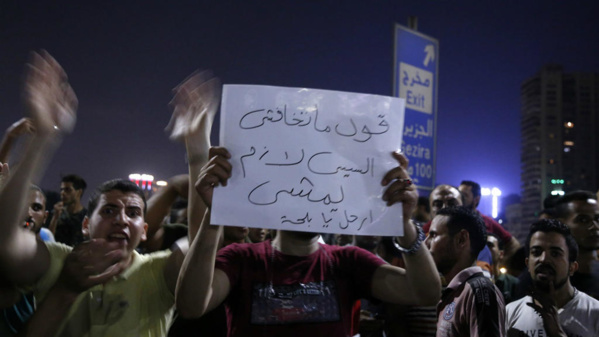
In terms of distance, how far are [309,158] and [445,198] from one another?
13.6 ft

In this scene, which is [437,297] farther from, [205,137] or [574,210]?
[574,210]

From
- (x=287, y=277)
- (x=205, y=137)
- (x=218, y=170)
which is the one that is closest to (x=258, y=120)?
(x=218, y=170)

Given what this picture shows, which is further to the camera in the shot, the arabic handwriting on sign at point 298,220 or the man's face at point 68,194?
the man's face at point 68,194

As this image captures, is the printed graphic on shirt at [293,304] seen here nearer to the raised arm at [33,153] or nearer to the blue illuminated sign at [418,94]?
the raised arm at [33,153]

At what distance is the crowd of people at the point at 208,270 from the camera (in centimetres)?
222

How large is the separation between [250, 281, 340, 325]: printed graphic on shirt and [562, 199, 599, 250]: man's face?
2.94 metres

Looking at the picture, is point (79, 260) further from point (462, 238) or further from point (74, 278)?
point (462, 238)

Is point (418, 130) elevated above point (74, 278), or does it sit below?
above

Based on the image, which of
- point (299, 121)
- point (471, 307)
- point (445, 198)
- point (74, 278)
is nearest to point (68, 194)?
point (445, 198)

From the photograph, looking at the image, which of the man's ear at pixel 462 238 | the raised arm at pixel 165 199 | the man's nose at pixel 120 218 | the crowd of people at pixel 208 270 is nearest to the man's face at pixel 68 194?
the raised arm at pixel 165 199

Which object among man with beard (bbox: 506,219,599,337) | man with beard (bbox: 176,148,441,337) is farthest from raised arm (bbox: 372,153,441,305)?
man with beard (bbox: 506,219,599,337)

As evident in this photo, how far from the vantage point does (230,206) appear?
229 centimetres

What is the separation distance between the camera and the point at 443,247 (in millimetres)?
3750

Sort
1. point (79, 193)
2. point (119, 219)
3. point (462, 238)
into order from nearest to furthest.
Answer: point (119, 219) → point (462, 238) → point (79, 193)
